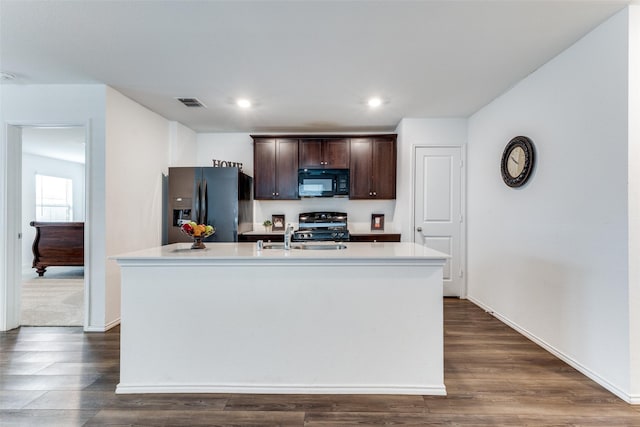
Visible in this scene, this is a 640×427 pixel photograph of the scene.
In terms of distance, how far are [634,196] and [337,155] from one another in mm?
3132

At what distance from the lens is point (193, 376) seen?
2.05 meters

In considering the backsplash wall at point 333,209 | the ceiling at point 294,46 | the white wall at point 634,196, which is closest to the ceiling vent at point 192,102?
the ceiling at point 294,46

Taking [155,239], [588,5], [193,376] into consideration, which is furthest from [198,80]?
[588,5]

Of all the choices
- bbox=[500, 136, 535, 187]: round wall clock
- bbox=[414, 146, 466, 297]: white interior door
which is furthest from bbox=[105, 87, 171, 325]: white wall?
bbox=[500, 136, 535, 187]: round wall clock

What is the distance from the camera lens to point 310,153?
4.49m

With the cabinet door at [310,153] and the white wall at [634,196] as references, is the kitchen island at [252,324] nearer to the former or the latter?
the white wall at [634,196]

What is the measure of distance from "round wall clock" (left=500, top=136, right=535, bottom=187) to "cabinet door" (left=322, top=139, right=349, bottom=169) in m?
1.97

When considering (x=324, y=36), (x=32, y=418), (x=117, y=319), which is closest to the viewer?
(x=32, y=418)

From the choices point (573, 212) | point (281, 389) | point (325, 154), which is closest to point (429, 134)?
point (325, 154)

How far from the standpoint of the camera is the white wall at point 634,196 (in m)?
1.91

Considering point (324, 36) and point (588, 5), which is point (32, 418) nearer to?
point (324, 36)

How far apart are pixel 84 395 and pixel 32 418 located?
0.26 m

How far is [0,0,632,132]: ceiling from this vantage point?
1900 millimetres

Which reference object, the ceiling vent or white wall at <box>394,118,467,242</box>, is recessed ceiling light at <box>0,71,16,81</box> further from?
white wall at <box>394,118,467,242</box>
